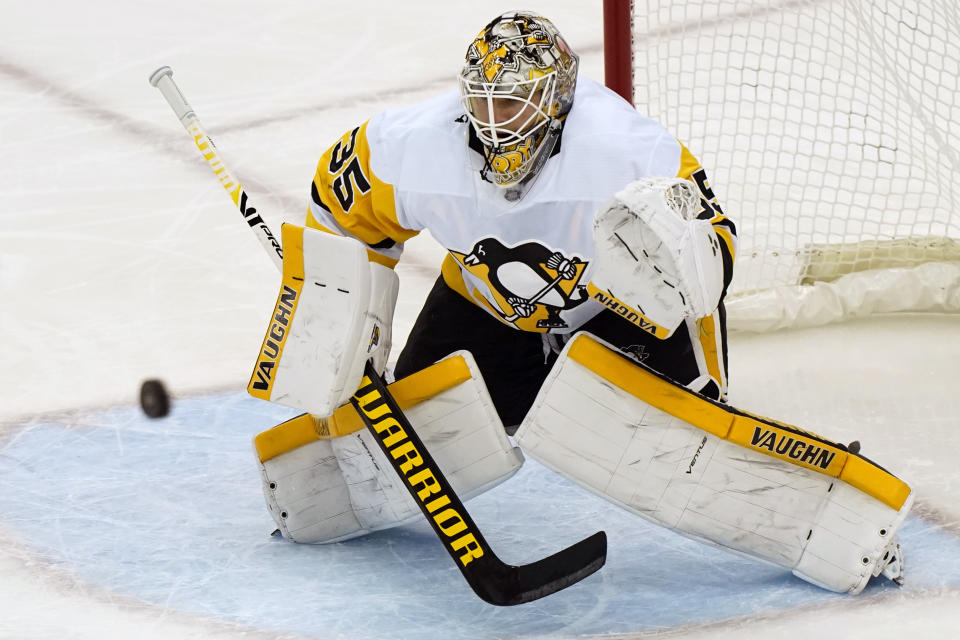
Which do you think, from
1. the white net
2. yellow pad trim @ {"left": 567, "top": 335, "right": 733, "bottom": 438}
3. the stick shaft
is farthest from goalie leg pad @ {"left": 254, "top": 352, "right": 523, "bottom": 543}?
the white net

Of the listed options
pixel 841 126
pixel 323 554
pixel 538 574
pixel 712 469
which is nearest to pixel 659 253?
pixel 712 469

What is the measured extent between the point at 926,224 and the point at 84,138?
286 cm

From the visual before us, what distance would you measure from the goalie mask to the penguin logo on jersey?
0.13 meters

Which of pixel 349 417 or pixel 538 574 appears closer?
pixel 538 574

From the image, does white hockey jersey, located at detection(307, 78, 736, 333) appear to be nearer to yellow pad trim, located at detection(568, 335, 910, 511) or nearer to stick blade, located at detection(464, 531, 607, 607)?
yellow pad trim, located at detection(568, 335, 910, 511)

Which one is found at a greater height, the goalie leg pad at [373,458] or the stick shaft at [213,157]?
the stick shaft at [213,157]

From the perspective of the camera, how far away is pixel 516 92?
220 cm

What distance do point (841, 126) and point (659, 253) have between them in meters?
1.71

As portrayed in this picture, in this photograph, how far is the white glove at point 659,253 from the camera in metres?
1.95

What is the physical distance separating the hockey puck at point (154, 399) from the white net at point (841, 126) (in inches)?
53.4

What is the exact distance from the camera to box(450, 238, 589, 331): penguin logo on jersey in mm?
2318

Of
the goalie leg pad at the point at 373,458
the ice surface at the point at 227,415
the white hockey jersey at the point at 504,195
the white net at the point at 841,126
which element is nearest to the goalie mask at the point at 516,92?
the white hockey jersey at the point at 504,195

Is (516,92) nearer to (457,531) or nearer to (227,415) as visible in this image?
(457,531)

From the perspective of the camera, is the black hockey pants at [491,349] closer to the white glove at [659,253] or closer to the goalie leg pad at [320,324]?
the goalie leg pad at [320,324]
